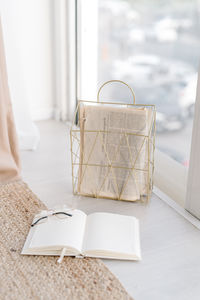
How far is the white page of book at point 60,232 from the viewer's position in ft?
4.10

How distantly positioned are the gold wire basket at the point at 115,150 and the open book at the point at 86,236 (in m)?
0.19

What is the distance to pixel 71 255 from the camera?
1248 millimetres

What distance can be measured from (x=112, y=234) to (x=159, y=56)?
1052 millimetres

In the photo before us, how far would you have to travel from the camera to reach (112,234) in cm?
131

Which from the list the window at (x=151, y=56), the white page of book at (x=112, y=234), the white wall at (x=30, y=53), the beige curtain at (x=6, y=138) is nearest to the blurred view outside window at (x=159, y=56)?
the window at (x=151, y=56)

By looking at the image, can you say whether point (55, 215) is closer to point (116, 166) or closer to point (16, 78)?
point (116, 166)

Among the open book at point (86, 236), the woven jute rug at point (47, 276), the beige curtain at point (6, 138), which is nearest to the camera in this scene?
the woven jute rug at point (47, 276)

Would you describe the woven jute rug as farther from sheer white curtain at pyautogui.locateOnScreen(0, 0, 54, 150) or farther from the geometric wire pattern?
sheer white curtain at pyautogui.locateOnScreen(0, 0, 54, 150)

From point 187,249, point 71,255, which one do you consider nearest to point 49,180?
point 71,255

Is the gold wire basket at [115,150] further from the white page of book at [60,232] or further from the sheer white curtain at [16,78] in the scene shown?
the sheer white curtain at [16,78]

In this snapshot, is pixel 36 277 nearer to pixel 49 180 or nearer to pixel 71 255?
pixel 71 255

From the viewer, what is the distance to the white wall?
203cm

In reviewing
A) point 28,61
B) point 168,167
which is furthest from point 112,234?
point 28,61

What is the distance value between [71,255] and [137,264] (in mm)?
214
